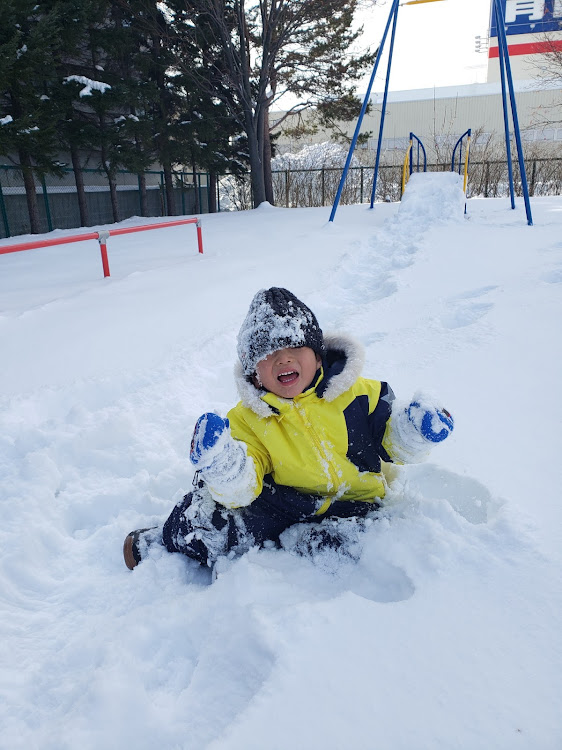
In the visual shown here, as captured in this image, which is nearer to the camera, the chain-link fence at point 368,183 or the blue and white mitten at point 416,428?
the blue and white mitten at point 416,428

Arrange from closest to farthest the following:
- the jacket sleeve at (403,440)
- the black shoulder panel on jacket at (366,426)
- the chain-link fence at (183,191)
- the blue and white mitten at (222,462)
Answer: the blue and white mitten at (222,462) < the jacket sleeve at (403,440) < the black shoulder panel on jacket at (366,426) < the chain-link fence at (183,191)

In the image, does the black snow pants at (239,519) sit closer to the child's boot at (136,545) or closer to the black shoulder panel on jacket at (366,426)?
the child's boot at (136,545)

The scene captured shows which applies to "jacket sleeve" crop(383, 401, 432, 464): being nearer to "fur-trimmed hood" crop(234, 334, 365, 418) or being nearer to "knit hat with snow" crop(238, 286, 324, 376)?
"fur-trimmed hood" crop(234, 334, 365, 418)

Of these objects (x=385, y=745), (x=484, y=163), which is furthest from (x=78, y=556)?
(x=484, y=163)

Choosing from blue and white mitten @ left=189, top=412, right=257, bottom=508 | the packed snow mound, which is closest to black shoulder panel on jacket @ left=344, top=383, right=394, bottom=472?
blue and white mitten @ left=189, top=412, right=257, bottom=508

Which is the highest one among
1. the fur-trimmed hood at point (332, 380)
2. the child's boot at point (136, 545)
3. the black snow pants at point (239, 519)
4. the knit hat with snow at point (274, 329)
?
the knit hat with snow at point (274, 329)

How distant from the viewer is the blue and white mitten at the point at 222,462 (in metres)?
1.35

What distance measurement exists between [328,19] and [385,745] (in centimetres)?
1411

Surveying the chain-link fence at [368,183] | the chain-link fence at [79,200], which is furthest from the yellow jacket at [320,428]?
the chain-link fence at [368,183]

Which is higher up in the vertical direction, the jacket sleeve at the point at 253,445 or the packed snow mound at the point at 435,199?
the packed snow mound at the point at 435,199

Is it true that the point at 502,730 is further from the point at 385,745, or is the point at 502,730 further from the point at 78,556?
the point at 78,556

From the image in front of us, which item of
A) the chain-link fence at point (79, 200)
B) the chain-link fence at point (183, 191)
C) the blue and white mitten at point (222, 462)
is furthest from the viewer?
the chain-link fence at point (183, 191)

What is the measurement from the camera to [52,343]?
3.22 meters

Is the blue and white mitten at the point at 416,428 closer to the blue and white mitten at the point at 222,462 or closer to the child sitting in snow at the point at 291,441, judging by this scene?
the child sitting in snow at the point at 291,441
